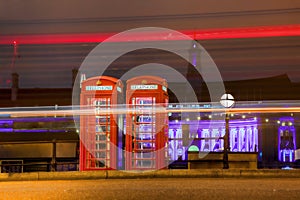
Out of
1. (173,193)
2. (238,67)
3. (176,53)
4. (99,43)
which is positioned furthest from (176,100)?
(173,193)

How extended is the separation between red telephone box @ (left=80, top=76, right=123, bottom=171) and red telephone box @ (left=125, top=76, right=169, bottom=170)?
31 cm

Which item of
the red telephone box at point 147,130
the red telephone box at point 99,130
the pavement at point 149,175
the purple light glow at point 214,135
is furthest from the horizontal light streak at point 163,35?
the pavement at point 149,175

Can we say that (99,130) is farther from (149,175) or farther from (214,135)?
(214,135)

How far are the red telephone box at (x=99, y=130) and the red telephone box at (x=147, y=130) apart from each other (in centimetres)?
31

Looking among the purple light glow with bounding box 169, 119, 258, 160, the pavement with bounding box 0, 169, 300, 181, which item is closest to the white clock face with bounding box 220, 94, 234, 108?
the purple light glow with bounding box 169, 119, 258, 160

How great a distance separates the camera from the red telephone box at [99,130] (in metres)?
9.95

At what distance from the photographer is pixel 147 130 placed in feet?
32.7

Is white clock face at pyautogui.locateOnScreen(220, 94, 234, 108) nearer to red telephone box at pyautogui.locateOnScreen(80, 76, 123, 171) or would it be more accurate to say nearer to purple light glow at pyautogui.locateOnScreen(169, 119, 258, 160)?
purple light glow at pyautogui.locateOnScreen(169, 119, 258, 160)

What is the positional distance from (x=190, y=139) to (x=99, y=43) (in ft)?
10.4

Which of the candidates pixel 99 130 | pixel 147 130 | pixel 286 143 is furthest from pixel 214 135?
pixel 99 130

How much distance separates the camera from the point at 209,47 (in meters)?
10.6

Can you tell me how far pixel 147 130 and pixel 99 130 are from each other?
1019 mm

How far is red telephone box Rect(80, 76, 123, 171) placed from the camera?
9.95m

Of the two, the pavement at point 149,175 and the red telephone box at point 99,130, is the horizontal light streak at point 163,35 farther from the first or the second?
the pavement at point 149,175
